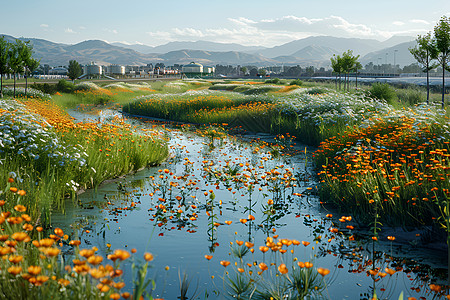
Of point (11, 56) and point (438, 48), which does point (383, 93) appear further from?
point (11, 56)

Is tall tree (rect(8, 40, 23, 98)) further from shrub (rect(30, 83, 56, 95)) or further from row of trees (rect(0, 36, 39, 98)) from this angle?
shrub (rect(30, 83, 56, 95))

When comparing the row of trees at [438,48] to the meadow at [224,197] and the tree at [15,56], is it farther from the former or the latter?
the tree at [15,56]

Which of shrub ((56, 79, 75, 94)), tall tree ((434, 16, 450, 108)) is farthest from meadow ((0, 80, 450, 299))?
shrub ((56, 79, 75, 94))

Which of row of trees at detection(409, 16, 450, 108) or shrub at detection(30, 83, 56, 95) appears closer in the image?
row of trees at detection(409, 16, 450, 108)

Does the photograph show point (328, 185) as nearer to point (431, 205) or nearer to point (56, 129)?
point (431, 205)

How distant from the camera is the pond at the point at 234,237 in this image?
14.6ft

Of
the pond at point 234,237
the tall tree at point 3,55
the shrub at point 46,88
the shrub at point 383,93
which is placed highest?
the tall tree at point 3,55

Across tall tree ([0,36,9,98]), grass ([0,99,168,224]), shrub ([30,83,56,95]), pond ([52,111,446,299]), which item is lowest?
pond ([52,111,446,299])

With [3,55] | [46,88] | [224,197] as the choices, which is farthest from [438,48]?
[46,88]

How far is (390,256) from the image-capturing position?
17.3 ft

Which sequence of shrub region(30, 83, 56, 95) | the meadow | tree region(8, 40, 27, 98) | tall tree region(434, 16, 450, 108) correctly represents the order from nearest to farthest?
the meadow → tall tree region(434, 16, 450, 108) → tree region(8, 40, 27, 98) → shrub region(30, 83, 56, 95)

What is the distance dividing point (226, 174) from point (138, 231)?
11.6ft

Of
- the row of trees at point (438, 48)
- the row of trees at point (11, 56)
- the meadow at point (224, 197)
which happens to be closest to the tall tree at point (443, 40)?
the row of trees at point (438, 48)

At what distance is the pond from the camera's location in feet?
14.6
